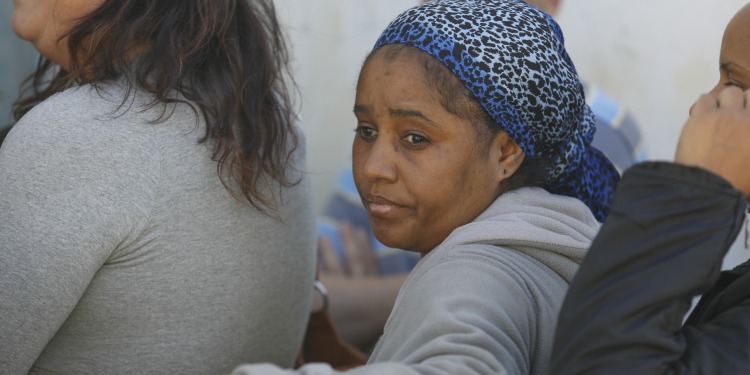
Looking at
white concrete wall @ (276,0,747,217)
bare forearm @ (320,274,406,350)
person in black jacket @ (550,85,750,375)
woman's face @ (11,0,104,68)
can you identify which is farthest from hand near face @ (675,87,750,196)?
white concrete wall @ (276,0,747,217)

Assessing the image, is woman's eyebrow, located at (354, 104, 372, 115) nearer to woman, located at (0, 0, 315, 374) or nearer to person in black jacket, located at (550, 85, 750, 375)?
woman, located at (0, 0, 315, 374)

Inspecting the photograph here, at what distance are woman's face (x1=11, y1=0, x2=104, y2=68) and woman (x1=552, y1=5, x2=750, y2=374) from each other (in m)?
1.34

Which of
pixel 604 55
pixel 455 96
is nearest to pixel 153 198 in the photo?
pixel 455 96

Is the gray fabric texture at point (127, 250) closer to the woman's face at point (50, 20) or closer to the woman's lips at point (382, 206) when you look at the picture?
the woman's face at point (50, 20)

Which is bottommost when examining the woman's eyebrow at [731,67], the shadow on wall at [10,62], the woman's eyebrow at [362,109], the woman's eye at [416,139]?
the shadow on wall at [10,62]

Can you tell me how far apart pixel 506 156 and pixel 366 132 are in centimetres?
29

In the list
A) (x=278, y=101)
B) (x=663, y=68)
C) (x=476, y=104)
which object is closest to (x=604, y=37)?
(x=663, y=68)

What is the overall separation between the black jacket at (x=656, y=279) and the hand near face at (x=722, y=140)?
0.26 ft

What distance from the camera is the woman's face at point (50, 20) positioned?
224 centimetres

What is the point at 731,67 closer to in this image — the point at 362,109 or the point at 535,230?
the point at 535,230

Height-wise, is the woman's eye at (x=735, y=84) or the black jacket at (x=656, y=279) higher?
the woman's eye at (x=735, y=84)

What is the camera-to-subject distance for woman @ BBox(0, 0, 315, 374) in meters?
1.94

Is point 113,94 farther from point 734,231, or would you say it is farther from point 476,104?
point 734,231

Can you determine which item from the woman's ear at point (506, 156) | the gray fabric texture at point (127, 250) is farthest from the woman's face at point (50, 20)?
the woman's ear at point (506, 156)
